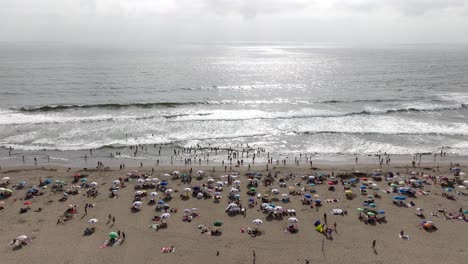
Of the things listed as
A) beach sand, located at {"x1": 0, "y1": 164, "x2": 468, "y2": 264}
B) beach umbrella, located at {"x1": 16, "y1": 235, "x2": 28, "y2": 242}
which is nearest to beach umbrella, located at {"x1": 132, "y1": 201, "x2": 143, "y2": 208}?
beach sand, located at {"x1": 0, "y1": 164, "x2": 468, "y2": 264}

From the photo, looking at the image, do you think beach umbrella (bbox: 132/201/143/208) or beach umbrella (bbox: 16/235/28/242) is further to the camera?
beach umbrella (bbox: 132/201/143/208)

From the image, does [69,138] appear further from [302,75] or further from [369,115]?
[302,75]

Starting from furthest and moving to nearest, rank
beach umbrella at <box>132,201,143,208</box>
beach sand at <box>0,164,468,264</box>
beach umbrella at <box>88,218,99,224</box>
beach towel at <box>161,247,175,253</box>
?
beach umbrella at <box>132,201,143,208</box> < beach umbrella at <box>88,218,99,224</box> < beach towel at <box>161,247,175,253</box> < beach sand at <box>0,164,468,264</box>

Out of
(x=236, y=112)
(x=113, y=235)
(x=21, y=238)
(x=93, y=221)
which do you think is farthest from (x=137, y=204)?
(x=236, y=112)

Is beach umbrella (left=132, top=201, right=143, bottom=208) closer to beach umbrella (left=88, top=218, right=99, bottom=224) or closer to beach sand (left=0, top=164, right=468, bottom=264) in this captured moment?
beach sand (left=0, top=164, right=468, bottom=264)

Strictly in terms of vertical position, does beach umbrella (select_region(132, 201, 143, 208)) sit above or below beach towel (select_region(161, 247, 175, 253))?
above

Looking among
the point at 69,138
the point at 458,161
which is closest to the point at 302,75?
the point at 458,161

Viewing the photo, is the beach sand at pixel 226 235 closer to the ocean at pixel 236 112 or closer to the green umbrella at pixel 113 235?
the green umbrella at pixel 113 235

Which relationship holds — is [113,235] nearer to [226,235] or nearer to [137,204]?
[137,204]
